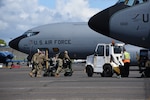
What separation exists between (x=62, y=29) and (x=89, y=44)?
9.49ft

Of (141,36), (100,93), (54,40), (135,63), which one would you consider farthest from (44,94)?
(54,40)

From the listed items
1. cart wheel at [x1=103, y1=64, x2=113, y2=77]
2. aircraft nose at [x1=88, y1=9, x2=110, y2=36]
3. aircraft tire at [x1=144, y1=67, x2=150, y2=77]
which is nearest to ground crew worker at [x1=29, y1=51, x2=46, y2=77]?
cart wheel at [x1=103, y1=64, x2=113, y2=77]

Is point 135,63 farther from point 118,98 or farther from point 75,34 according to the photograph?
point 118,98

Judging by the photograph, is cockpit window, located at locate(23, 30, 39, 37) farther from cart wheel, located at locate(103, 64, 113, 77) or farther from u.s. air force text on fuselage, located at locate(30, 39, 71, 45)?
cart wheel, located at locate(103, 64, 113, 77)

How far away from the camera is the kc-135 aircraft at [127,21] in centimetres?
2177

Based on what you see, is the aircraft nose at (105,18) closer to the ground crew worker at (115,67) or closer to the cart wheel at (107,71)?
the ground crew worker at (115,67)

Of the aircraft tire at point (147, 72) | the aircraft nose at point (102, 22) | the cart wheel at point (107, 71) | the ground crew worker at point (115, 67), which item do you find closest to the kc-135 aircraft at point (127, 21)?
the aircraft nose at point (102, 22)

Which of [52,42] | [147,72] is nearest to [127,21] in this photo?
[147,72]

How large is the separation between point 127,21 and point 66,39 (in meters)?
20.0

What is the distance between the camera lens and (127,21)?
22188mm

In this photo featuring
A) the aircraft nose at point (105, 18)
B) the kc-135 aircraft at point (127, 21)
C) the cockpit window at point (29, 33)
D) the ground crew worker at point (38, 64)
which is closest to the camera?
the kc-135 aircraft at point (127, 21)

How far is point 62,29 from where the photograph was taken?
42562 millimetres

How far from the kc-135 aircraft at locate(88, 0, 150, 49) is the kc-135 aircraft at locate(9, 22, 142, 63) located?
60.4 feet

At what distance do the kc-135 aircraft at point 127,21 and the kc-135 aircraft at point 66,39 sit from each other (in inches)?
725
